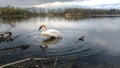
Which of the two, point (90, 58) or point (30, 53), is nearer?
point (90, 58)

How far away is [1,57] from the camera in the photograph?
1859cm

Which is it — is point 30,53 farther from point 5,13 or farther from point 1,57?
point 5,13

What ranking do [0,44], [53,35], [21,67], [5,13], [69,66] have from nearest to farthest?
[21,67] → [69,66] → [0,44] → [53,35] → [5,13]

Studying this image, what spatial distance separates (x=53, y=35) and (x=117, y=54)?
35.0 ft

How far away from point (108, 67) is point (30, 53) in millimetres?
7629

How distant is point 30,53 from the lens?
20391 mm

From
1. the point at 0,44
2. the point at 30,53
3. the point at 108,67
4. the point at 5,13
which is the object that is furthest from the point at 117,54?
the point at 5,13

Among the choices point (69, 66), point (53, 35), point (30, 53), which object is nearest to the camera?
point (69, 66)

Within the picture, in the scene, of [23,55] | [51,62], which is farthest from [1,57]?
[51,62]

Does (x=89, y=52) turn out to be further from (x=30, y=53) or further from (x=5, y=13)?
(x=5, y=13)

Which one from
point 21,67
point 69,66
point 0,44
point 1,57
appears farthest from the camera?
point 0,44

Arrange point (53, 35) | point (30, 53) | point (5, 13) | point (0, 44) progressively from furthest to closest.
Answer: point (5, 13)
point (53, 35)
point (0, 44)
point (30, 53)

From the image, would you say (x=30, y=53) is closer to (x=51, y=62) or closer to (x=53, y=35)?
(x=51, y=62)

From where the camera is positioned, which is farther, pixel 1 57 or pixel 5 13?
pixel 5 13
